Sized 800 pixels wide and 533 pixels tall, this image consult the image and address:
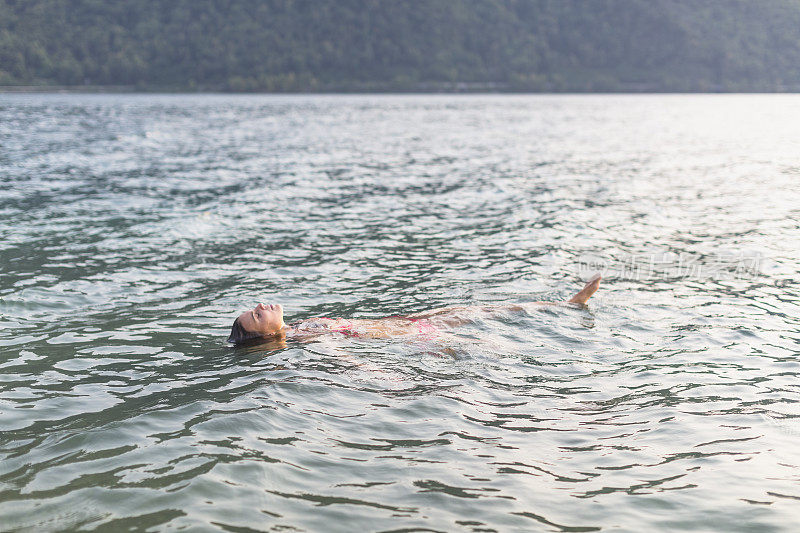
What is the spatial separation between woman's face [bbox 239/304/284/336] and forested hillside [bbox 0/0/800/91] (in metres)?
133

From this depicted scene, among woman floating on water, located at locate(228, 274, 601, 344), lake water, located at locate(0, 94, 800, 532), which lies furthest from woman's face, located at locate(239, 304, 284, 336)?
lake water, located at locate(0, 94, 800, 532)

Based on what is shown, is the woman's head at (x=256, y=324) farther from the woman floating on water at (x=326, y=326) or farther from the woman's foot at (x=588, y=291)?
the woman's foot at (x=588, y=291)

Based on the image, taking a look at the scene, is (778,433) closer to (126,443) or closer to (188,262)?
(126,443)

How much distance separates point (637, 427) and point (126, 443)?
538 cm

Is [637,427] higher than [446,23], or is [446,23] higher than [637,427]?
[446,23]

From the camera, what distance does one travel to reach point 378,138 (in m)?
47.5

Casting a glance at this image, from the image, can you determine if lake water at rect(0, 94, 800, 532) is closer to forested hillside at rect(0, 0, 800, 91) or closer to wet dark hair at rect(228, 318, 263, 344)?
wet dark hair at rect(228, 318, 263, 344)

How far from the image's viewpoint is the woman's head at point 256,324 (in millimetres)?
9562

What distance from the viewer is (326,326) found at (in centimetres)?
997

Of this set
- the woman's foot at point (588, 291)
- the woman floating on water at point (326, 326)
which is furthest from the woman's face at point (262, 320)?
the woman's foot at point (588, 291)

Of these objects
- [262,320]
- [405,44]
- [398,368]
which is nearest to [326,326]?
[262,320]

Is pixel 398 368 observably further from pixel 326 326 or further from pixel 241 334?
pixel 241 334

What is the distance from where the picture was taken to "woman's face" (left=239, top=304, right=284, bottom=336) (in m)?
9.56

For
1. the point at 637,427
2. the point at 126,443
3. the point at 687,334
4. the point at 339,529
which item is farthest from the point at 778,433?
the point at 126,443
